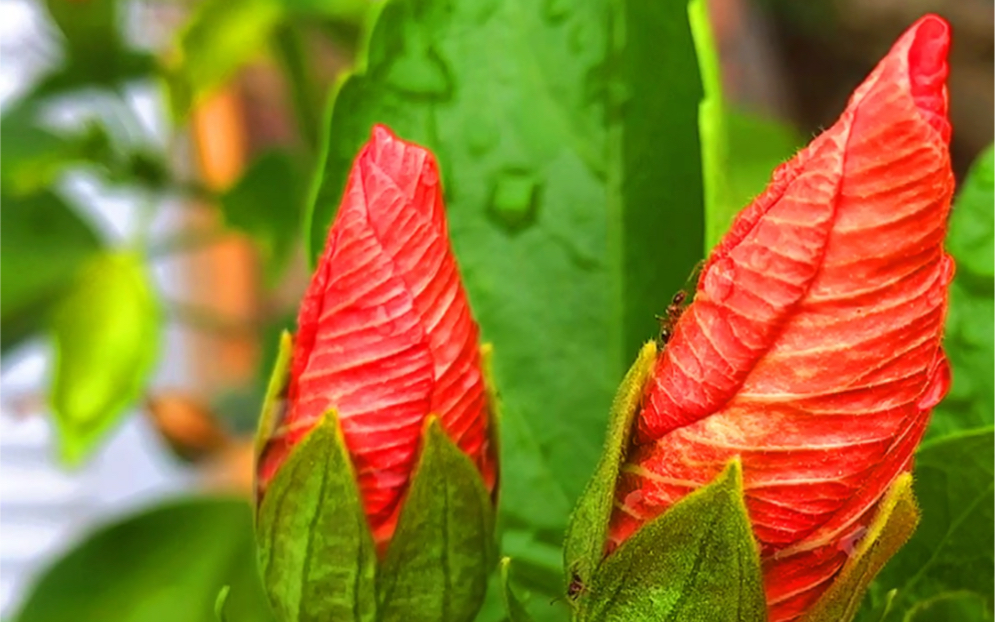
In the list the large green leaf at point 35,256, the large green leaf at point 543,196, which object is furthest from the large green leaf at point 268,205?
the large green leaf at point 543,196

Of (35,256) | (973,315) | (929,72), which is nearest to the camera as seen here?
(929,72)

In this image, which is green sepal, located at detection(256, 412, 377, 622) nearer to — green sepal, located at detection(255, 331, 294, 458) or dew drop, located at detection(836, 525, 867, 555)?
green sepal, located at detection(255, 331, 294, 458)

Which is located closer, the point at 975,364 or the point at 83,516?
the point at 975,364

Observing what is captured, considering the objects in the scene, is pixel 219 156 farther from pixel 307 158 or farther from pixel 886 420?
pixel 886 420

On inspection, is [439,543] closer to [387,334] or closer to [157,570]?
[387,334]

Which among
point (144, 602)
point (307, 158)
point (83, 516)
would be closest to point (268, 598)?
point (144, 602)

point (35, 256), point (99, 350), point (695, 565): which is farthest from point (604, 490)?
point (35, 256)

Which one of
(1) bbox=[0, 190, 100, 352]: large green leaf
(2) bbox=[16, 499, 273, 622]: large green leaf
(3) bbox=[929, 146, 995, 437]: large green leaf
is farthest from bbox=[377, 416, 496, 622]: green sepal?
(1) bbox=[0, 190, 100, 352]: large green leaf
